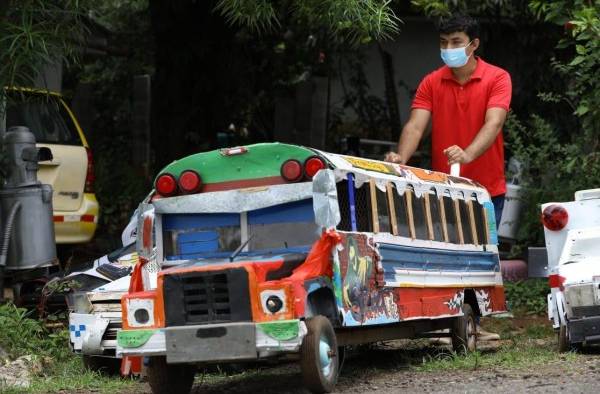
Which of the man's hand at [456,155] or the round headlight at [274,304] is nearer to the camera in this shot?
the round headlight at [274,304]

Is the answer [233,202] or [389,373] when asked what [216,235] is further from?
[389,373]

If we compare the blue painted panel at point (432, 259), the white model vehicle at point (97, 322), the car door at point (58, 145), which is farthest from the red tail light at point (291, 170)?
the car door at point (58, 145)

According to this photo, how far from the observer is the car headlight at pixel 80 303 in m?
8.22

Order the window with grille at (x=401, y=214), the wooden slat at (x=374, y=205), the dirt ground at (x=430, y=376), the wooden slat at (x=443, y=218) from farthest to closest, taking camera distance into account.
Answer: the wooden slat at (x=443, y=218)
the window with grille at (x=401, y=214)
the wooden slat at (x=374, y=205)
the dirt ground at (x=430, y=376)

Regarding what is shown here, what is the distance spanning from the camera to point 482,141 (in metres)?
8.70

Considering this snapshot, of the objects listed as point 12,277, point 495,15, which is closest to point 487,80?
point 12,277

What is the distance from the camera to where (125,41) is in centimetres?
1773

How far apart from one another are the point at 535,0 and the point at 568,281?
11.9 ft

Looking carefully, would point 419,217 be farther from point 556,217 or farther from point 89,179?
point 89,179

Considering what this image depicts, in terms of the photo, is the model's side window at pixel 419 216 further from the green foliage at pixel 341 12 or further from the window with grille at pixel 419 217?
the green foliage at pixel 341 12

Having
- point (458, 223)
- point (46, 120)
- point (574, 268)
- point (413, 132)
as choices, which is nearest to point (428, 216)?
point (458, 223)

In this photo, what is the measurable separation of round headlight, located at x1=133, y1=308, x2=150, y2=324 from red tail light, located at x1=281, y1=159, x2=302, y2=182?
45.1 inches

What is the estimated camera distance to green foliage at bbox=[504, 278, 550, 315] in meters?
11.3

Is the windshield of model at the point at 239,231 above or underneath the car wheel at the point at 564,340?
above
